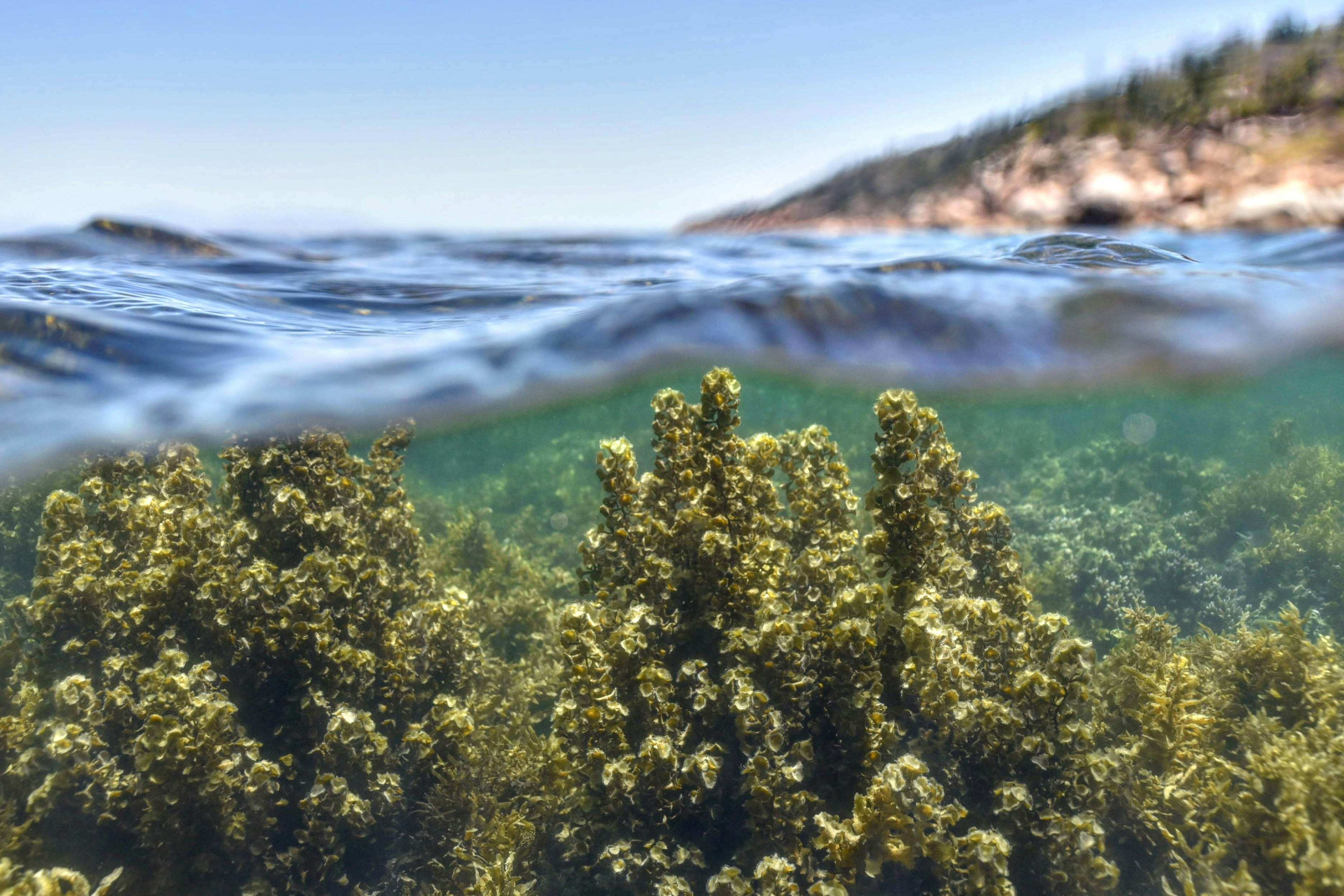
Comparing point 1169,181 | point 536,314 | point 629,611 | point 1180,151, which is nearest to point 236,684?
point 629,611

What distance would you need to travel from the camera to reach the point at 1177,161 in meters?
6.22

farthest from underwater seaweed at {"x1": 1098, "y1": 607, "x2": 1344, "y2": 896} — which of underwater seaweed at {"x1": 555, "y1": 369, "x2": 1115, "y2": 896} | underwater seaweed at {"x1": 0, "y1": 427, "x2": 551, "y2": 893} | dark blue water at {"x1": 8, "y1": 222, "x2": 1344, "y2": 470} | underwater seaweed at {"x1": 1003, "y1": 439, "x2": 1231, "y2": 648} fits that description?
underwater seaweed at {"x1": 0, "y1": 427, "x2": 551, "y2": 893}

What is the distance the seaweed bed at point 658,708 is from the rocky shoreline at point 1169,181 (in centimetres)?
277

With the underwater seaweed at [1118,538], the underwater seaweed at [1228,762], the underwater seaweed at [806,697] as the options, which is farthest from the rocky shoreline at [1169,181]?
the underwater seaweed at [1118,538]

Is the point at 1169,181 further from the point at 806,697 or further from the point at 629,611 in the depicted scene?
the point at 629,611

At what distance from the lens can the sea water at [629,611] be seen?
239 inches

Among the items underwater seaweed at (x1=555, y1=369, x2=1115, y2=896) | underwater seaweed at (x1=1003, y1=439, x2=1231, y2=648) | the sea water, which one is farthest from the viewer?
underwater seaweed at (x1=1003, y1=439, x2=1231, y2=648)

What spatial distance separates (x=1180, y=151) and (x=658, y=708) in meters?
6.92

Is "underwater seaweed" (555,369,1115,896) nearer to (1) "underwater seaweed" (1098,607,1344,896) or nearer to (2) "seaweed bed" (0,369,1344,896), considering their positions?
(2) "seaweed bed" (0,369,1344,896)

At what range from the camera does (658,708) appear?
19.7 ft

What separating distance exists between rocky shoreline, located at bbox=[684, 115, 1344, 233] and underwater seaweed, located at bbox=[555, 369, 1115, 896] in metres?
2.73

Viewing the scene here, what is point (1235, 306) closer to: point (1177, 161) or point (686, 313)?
point (1177, 161)

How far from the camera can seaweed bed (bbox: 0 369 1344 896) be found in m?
5.93

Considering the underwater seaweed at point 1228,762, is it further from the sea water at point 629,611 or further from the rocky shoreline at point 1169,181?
the rocky shoreline at point 1169,181
